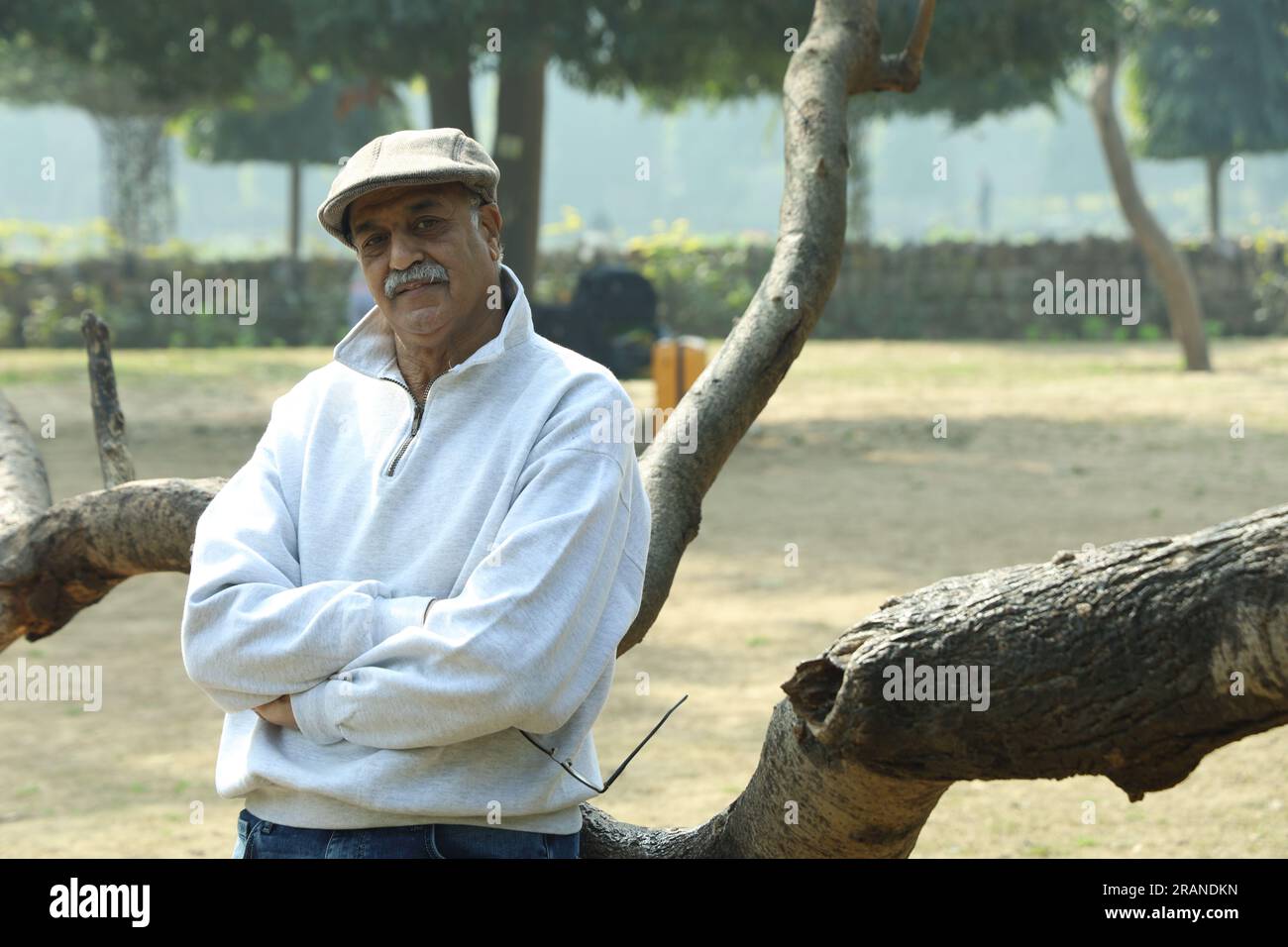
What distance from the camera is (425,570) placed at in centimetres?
244

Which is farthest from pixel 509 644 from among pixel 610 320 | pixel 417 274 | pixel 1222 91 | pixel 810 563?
pixel 1222 91

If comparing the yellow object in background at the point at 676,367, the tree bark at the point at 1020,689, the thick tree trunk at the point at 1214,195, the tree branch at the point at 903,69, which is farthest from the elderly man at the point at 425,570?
the thick tree trunk at the point at 1214,195

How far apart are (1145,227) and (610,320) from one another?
6600mm

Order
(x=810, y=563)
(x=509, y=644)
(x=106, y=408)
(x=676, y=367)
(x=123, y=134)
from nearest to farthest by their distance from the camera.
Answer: (x=509, y=644)
(x=106, y=408)
(x=810, y=563)
(x=676, y=367)
(x=123, y=134)

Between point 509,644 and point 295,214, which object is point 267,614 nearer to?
point 509,644

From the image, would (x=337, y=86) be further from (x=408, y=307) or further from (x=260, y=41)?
(x=408, y=307)

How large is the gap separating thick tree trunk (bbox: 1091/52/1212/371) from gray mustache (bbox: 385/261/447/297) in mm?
17520

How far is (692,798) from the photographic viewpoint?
560 centimetres

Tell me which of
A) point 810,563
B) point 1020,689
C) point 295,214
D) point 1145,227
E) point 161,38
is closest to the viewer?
point 1020,689

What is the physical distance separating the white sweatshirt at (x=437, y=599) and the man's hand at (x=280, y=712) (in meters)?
0.01

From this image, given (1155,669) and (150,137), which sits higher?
(150,137)

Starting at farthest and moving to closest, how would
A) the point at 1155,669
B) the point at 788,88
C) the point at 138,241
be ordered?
1. the point at 138,241
2. the point at 788,88
3. the point at 1155,669
